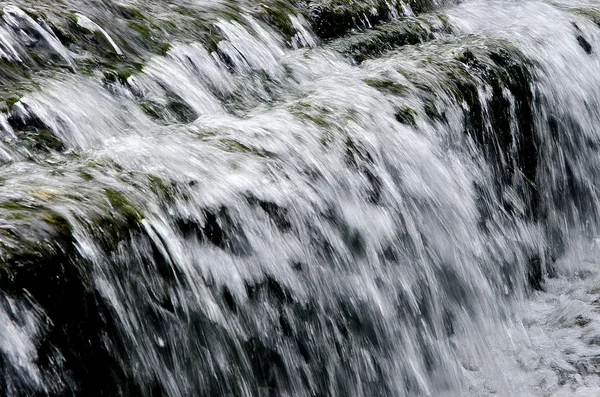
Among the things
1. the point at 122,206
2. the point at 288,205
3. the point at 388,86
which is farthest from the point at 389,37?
the point at 122,206

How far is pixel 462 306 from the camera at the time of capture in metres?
5.00

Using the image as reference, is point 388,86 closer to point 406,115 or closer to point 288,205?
point 406,115

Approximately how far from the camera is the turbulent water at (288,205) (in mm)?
3205

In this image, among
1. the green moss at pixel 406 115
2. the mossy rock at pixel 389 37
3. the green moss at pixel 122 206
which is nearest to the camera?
the green moss at pixel 122 206

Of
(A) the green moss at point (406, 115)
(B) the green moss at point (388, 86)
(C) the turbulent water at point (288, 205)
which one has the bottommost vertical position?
(C) the turbulent water at point (288, 205)

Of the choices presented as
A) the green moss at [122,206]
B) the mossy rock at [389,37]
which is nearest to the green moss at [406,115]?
the mossy rock at [389,37]

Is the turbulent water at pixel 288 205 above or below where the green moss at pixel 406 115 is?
below

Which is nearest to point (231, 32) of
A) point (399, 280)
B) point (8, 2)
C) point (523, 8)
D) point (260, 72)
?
point (260, 72)

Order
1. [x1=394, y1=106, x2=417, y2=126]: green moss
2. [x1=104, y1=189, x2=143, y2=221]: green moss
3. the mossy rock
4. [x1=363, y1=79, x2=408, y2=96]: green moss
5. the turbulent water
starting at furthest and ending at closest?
the mossy rock < [x1=363, y1=79, x2=408, y2=96]: green moss < [x1=394, y1=106, x2=417, y2=126]: green moss < [x1=104, y1=189, x2=143, y2=221]: green moss < the turbulent water

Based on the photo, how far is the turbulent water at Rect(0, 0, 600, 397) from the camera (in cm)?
321

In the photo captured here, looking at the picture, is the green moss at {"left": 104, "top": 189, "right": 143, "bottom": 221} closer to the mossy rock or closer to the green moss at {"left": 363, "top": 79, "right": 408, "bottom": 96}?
the green moss at {"left": 363, "top": 79, "right": 408, "bottom": 96}

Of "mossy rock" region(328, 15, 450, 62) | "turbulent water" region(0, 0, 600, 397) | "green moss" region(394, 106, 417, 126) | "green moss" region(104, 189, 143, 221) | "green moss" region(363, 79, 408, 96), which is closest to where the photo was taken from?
"turbulent water" region(0, 0, 600, 397)

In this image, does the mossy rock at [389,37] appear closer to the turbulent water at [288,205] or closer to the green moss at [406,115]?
the turbulent water at [288,205]

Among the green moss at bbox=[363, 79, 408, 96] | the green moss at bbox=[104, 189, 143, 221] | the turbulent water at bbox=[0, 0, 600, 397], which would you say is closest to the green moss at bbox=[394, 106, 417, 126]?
the turbulent water at bbox=[0, 0, 600, 397]
